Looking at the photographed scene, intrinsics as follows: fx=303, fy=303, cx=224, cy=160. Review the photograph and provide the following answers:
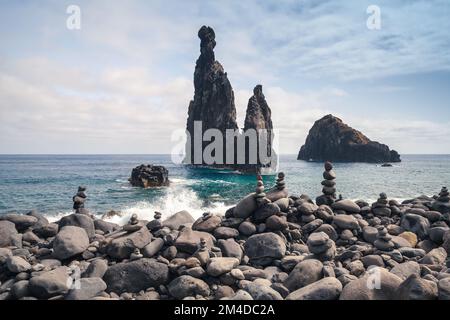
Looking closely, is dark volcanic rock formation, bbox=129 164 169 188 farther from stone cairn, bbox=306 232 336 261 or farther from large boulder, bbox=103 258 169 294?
stone cairn, bbox=306 232 336 261

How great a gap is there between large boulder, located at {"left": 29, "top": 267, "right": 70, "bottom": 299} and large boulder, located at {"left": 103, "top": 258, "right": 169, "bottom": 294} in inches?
45.3

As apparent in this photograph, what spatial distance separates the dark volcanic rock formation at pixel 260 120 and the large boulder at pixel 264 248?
269 feet

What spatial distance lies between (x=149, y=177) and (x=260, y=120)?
54915 millimetres

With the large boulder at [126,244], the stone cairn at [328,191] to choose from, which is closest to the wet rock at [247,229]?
the large boulder at [126,244]

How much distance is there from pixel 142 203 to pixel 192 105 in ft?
332

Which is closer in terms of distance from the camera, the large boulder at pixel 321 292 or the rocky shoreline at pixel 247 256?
the large boulder at pixel 321 292

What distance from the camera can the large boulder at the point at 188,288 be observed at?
7.81 meters

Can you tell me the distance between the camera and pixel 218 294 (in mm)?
7797

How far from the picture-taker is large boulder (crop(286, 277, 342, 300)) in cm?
704

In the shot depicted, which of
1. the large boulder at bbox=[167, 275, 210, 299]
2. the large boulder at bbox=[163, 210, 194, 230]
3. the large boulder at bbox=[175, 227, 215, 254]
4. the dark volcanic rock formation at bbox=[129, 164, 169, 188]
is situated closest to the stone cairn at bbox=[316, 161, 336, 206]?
the large boulder at bbox=[163, 210, 194, 230]

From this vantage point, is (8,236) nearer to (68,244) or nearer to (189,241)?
(68,244)

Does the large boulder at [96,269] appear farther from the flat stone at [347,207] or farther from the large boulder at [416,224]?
the large boulder at [416,224]
